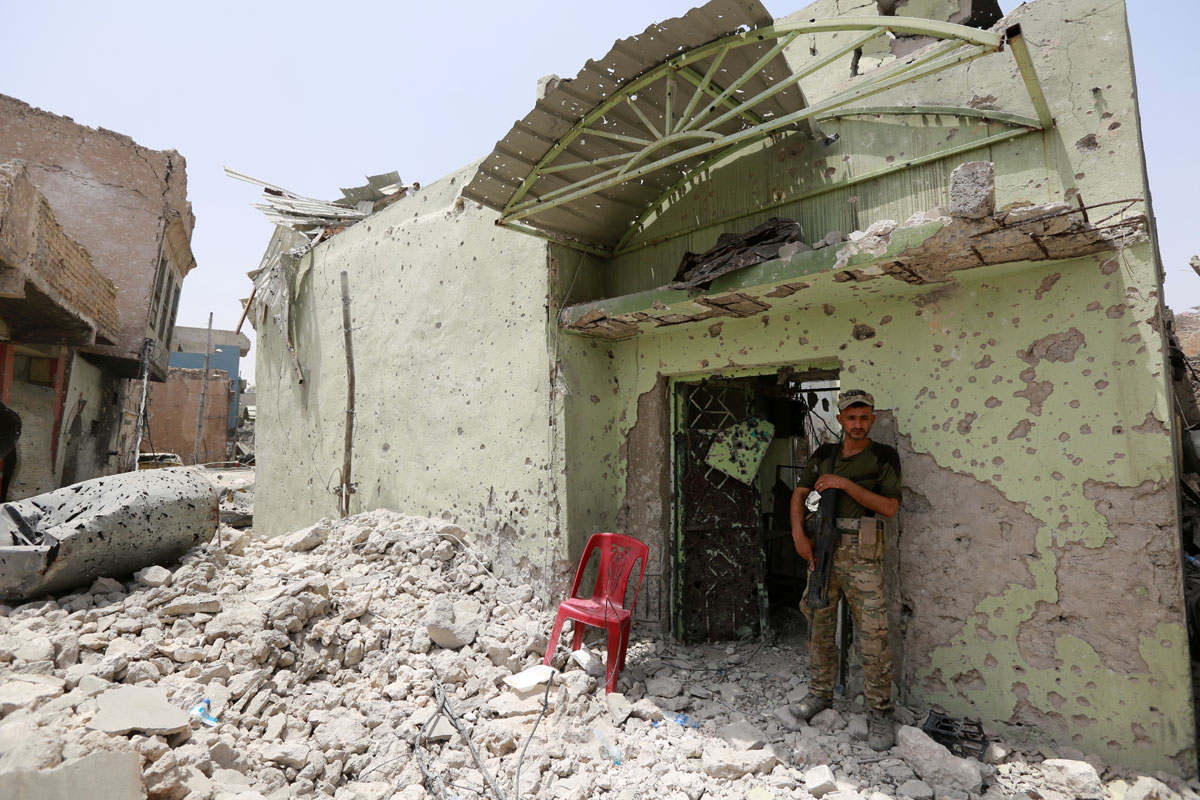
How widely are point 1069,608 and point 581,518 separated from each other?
3245 mm

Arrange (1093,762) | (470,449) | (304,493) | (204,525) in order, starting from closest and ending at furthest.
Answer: (1093,762)
(204,525)
(470,449)
(304,493)

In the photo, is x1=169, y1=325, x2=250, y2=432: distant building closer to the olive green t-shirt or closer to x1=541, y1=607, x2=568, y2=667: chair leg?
x1=541, y1=607, x2=568, y2=667: chair leg

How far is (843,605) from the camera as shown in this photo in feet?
12.5

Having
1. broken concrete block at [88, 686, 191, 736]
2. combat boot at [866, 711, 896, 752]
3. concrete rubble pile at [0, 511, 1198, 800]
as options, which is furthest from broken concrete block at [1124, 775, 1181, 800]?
broken concrete block at [88, 686, 191, 736]

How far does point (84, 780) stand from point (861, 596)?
3.72m

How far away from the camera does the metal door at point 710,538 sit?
504 centimetres

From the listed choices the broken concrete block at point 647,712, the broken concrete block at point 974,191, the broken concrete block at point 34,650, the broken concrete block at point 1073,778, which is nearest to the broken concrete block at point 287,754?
the broken concrete block at point 34,650

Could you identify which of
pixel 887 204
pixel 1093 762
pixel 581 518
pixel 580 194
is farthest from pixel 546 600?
pixel 887 204

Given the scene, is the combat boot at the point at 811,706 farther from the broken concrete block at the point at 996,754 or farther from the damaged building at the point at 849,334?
the broken concrete block at the point at 996,754

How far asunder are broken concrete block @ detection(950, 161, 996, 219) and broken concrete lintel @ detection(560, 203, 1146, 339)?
0.05 m

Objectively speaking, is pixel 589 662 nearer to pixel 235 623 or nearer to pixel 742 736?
pixel 742 736

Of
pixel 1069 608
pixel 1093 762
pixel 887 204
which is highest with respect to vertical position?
pixel 887 204

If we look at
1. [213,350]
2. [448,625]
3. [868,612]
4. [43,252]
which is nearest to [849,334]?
[868,612]

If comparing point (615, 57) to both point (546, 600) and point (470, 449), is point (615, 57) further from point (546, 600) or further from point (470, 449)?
point (546, 600)
